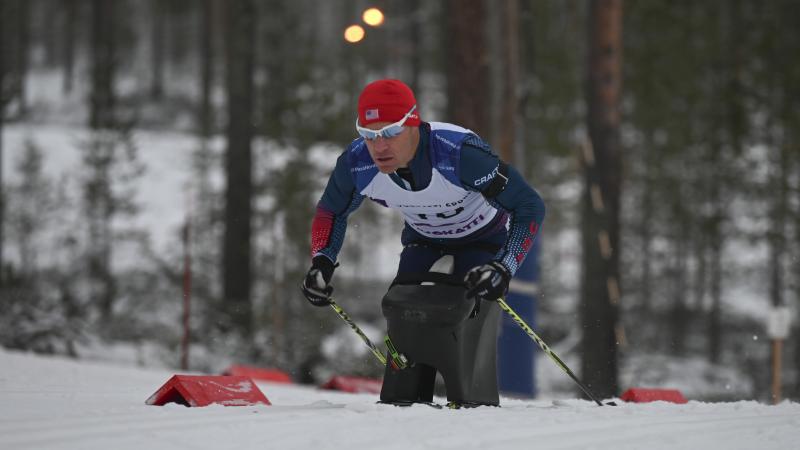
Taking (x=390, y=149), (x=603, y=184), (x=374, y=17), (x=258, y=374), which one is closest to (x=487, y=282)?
(x=390, y=149)

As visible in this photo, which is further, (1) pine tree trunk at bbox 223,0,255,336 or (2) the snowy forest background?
(1) pine tree trunk at bbox 223,0,255,336

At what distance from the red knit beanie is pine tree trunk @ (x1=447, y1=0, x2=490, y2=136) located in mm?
6761

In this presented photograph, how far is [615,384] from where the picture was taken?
1188 cm

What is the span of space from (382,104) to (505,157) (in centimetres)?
730

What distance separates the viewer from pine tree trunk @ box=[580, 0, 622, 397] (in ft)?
41.0

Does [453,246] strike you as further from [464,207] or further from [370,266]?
[370,266]

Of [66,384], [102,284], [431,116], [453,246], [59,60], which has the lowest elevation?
[102,284]

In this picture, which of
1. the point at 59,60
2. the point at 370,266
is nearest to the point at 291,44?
the point at 370,266

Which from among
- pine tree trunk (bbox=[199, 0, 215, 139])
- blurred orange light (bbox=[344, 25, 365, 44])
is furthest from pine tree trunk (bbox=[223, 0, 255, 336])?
blurred orange light (bbox=[344, 25, 365, 44])

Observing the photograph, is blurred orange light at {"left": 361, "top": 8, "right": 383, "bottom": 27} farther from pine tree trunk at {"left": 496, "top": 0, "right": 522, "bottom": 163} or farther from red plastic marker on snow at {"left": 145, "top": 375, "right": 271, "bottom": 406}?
pine tree trunk at {"left": 496, "top": 0, "right": 522, "bottom": 163}

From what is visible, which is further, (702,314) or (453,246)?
(702,314)

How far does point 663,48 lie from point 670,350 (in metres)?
7.27

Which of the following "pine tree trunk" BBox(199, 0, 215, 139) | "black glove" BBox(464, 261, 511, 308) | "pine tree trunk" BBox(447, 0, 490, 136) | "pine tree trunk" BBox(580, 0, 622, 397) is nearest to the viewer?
"black glove" BBox(464, 261, 511, 308)

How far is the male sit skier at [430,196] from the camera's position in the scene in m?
4.69
